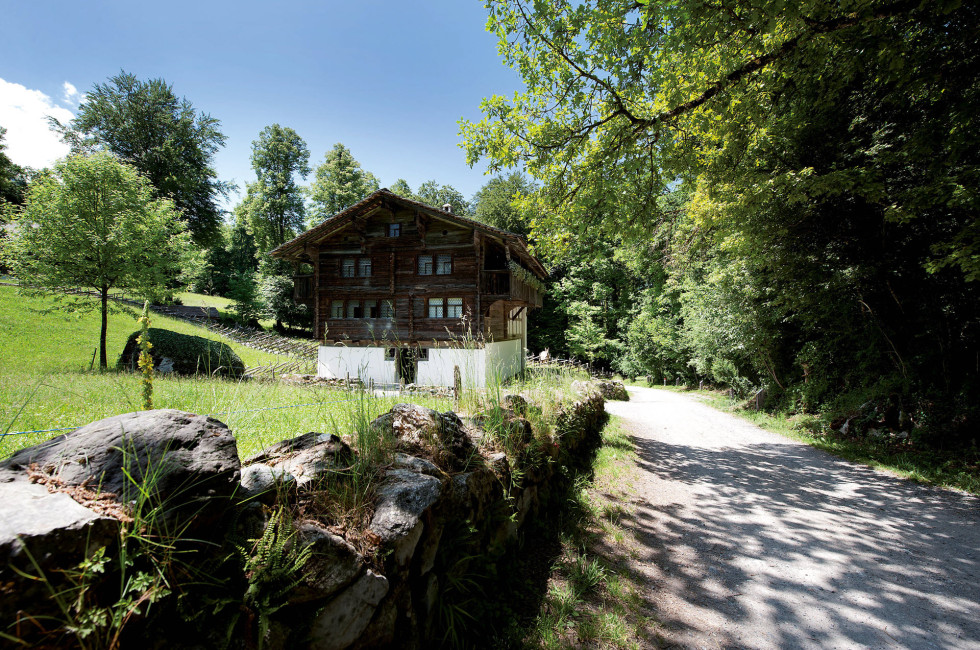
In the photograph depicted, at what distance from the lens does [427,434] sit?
3.65m

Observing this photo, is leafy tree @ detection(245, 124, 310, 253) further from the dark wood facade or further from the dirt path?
the dirt path

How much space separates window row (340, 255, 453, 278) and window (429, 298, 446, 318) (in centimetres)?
137

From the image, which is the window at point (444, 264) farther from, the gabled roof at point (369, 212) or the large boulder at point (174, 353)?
the large boulder at point (174, 353)

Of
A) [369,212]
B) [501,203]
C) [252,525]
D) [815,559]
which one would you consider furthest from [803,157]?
[501,203]

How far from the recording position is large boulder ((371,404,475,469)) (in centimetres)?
349

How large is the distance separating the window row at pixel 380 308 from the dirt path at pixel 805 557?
1257 centimetres

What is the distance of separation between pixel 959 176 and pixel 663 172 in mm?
4598

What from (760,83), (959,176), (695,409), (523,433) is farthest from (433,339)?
(959,176)

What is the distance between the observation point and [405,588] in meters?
2.63

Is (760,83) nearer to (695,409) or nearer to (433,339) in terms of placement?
(695,409)

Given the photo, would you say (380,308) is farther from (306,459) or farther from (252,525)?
(252,525)

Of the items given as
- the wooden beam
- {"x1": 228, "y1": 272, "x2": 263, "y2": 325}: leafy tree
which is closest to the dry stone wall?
the wooden beam

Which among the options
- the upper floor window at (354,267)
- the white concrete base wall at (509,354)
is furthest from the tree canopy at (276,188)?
the white concrete base wall at (509,354)

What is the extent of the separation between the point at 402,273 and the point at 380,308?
2.22 metres
